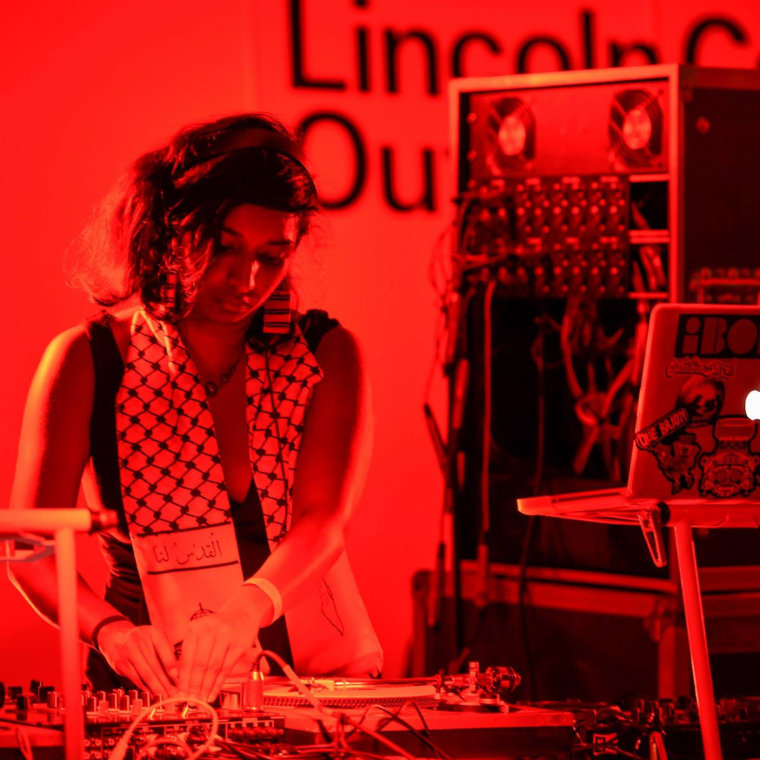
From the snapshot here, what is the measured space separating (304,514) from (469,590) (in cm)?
115

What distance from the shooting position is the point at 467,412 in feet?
11.3

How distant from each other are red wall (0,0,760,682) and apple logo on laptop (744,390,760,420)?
202 centimetres

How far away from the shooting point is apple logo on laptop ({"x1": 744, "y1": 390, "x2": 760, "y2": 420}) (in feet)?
5.81

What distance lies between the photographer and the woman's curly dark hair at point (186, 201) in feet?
7.64

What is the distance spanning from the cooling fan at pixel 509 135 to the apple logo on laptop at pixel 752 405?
1.68 m

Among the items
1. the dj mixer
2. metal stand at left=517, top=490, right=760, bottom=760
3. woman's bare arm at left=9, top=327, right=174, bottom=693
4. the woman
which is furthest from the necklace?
metal stand at left=517, top=490, right=760, bottom=760

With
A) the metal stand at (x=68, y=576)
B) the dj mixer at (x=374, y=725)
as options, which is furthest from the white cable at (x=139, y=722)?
the metal stand at (x=68, y=576)

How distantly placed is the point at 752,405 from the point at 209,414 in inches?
40.6

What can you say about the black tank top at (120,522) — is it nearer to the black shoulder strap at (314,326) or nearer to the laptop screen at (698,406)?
the black shoulder strap at (314,326)

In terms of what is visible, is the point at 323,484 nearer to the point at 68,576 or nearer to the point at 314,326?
the point at 314,326

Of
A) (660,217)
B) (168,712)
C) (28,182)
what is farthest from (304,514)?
(28,182)

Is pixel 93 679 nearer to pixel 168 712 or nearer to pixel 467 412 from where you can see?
pixel 168 712

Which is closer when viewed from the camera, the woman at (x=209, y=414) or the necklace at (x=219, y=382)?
the woman at (x=209, y=414)

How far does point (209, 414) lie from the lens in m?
2.46
